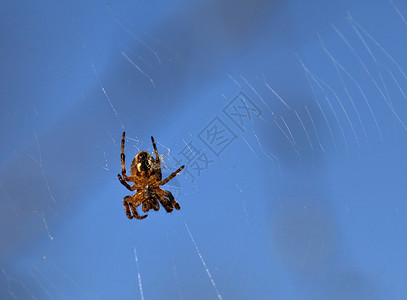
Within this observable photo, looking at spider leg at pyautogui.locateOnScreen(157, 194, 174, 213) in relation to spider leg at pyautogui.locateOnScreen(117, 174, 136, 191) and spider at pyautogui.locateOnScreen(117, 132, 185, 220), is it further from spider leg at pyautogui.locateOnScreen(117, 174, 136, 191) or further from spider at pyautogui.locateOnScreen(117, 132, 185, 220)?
spider leg at pyautogui.locateOnScreen(117, 174, 136, 191)

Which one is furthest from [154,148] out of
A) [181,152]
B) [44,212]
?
[44,212]

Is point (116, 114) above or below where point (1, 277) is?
above

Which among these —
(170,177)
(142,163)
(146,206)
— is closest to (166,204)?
(146,206)

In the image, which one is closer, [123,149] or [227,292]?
[227,292]

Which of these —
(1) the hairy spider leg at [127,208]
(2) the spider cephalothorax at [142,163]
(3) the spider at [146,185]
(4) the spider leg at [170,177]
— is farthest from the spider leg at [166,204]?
(2) the spider cephalothorax at [142,163]

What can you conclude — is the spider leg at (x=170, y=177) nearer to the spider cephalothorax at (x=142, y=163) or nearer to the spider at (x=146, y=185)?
the spider at (x=146, y=185)

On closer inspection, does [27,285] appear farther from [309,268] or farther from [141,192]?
[309,268]

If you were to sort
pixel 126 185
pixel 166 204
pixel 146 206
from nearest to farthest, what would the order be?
pixel 126 185 → pixel 146 206 → pixel 166 204

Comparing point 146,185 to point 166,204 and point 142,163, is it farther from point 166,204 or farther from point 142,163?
point 142,163
